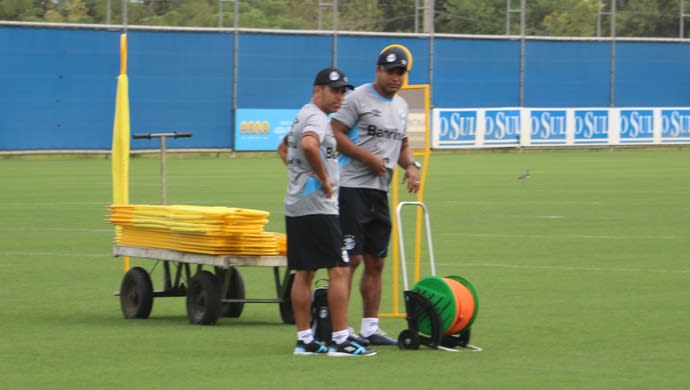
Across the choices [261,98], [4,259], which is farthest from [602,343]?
[261,98]

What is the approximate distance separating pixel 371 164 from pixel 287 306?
1.95 metres

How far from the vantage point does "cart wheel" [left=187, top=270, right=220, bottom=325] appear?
39.0 feet

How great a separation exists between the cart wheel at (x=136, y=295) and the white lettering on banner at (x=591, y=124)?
124ft

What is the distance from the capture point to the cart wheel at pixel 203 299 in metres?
11.9

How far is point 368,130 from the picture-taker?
1095cm

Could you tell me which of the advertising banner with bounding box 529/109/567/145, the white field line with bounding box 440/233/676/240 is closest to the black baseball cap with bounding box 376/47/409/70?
the white field line with bounding box 440/233/676/240

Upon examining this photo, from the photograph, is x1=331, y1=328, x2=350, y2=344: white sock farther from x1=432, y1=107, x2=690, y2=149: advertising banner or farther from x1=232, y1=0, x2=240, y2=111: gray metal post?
x1=432, y1=107, x2=690, y2=149: advertising banner

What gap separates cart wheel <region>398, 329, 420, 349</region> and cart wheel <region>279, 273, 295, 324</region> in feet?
5.57

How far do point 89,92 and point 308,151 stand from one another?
32587 millimetres

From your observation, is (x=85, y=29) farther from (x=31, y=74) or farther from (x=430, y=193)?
(x=430, y=193)

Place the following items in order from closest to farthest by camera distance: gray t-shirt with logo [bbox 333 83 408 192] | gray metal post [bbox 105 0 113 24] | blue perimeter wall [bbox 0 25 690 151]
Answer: gray t-shirt with logo [bbox 333 83 408 192]
blue perimeter wall [bbox 0 25 690 151]
gray metal post [bbox 105 0 113 24]

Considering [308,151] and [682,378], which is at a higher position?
[308,151]

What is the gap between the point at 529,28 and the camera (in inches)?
2162

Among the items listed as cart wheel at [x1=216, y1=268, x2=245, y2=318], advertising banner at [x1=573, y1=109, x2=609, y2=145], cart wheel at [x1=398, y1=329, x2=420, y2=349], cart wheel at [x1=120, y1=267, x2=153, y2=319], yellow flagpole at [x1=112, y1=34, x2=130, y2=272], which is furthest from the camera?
advertising banner at [x1=573, y1=109, x2=609, y2=145]
